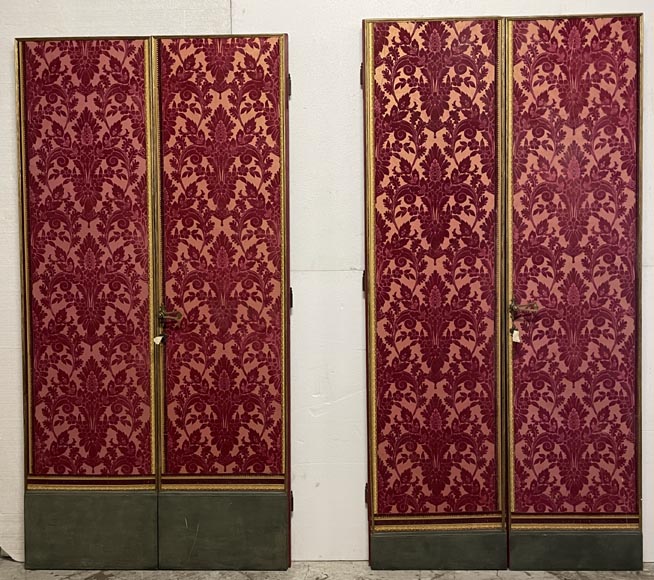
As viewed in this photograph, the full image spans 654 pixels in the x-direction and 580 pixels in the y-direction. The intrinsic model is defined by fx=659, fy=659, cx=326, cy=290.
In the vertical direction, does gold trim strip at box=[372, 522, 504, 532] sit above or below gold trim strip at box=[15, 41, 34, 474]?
below

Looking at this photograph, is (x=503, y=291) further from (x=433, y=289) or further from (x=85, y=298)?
(x=85, y=298)

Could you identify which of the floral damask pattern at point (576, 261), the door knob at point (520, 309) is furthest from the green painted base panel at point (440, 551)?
the door knob at point (520, 309)

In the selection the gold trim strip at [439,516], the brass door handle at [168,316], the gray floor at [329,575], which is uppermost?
the brass door handle at [168,316]

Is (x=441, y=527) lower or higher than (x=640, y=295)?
lower

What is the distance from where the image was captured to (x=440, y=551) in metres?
2.76

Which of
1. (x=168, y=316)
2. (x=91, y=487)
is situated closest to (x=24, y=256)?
(x=168, y=316)

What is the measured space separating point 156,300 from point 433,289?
1.16 metres

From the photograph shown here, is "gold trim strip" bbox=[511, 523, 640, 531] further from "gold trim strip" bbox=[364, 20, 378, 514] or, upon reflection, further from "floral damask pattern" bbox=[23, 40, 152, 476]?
"floral damask pattern" bbox=[23, 40, 152, 476]

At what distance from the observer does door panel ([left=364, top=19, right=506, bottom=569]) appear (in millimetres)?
2713

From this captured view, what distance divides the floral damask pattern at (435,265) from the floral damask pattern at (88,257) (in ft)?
3.32

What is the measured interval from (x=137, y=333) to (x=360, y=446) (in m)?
1.07

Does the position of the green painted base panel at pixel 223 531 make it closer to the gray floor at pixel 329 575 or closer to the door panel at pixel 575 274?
the gray floor at pixel 329 575

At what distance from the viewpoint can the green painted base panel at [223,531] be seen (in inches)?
109

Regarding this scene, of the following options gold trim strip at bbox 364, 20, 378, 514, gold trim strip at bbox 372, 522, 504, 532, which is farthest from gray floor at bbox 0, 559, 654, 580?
gold trim strip at bbox 364, 20, 378, 514
